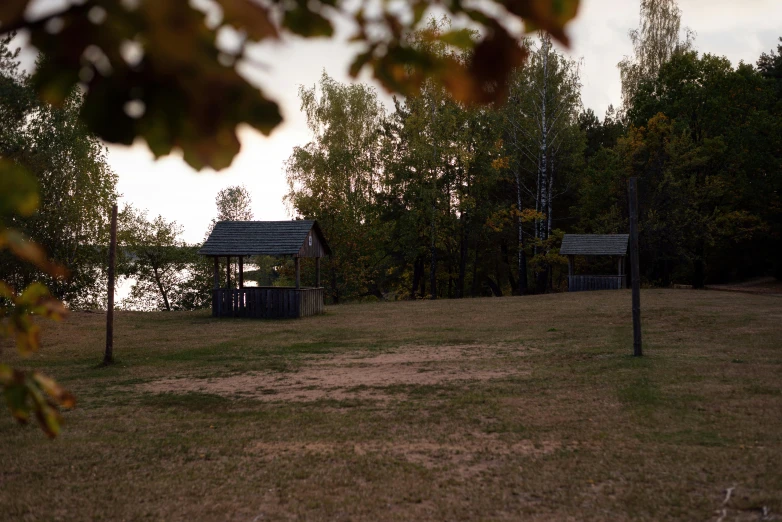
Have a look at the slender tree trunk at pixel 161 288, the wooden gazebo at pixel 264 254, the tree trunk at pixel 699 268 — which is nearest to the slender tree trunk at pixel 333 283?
the slender tree trunk at pixel 161 288

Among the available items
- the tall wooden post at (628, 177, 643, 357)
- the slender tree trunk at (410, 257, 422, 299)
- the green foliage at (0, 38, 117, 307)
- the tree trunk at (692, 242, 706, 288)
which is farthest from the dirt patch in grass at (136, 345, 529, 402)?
the slender tree trunk at (410, 257, 422, 299)

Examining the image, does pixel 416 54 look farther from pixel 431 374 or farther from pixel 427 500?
pixel 431 374

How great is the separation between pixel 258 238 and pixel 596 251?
769 inches

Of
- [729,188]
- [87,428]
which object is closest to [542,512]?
[87,428]

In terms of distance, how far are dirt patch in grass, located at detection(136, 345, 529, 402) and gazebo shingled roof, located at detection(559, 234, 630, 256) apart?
77.9 ft

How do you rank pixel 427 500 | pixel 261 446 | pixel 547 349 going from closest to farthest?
1. pixel 427 500
2. pixel 261 446
3. pixel 547 349

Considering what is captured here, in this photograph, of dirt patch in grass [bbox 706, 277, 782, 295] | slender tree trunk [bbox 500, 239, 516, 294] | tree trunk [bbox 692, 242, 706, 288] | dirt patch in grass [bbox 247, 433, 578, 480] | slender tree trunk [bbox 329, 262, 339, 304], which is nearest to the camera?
dirt patch in grass [bbox 247, 433, 578, 480]

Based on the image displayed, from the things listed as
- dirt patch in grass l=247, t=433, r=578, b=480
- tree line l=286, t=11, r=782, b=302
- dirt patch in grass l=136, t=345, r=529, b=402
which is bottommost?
dirt patch in grass l=247, t=433, r=578, b=480

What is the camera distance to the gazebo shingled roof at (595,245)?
3756cm

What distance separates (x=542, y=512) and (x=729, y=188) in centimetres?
4158

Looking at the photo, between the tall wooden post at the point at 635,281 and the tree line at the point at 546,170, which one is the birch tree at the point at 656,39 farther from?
the tall wooden post at the point at 635,281

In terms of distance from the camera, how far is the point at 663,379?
11.1m

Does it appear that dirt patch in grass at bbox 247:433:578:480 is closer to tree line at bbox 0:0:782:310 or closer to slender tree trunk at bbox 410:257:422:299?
tree line at bbox 0:0:782:310

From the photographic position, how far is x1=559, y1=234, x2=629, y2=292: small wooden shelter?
123 ft
